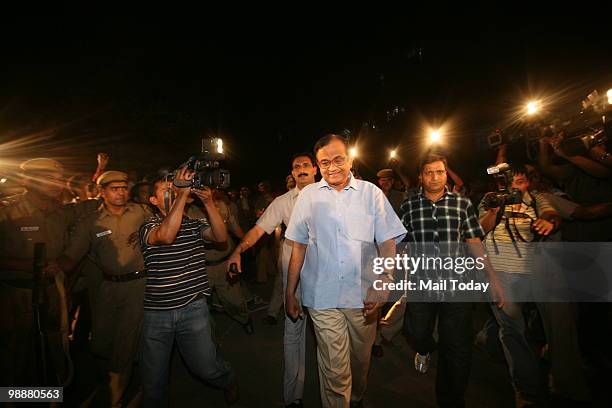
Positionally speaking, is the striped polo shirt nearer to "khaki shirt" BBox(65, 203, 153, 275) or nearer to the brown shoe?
"khaki shirt" BBox(65, 203, 153, 275)

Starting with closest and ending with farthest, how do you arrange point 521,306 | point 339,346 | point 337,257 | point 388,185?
point 339,346, point 337,257, point 521,306, point 388,185

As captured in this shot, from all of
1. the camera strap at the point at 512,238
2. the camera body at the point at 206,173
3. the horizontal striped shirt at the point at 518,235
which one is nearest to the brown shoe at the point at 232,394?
the camera body at the point at 206,173

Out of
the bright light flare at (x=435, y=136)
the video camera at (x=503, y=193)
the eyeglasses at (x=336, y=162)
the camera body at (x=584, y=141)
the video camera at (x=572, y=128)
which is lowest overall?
the video camera at (x=503, y=193)

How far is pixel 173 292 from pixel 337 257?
1.44 metres

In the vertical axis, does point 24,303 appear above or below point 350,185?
below

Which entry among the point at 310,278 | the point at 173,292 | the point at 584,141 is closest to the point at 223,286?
the point at 173,292

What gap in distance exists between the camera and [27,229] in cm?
365

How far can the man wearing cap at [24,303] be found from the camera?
3.40 meters

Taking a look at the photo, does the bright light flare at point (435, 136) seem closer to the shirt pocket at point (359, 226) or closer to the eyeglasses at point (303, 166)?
the eyeglasses at point (303, 166)

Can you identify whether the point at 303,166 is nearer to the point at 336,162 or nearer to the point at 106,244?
the point at 336,162

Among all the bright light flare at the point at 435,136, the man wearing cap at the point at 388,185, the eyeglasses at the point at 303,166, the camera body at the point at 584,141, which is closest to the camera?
the camera body at the point at 584,141

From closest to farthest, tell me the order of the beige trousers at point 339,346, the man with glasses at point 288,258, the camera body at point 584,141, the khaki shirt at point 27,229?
the beige trousers at point 339,346
the man with glasses at point 288,258
the khaki shirt at point 27,229
the camera body at point 584,141

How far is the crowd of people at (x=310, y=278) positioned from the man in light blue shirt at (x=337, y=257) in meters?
0.01

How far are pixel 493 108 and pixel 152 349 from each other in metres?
12.8
